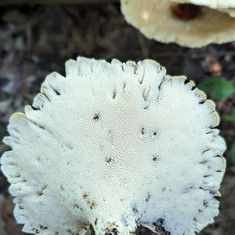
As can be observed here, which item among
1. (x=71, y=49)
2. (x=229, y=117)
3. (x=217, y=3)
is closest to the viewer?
(x=217, y=3)

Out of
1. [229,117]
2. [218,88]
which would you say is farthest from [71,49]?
[229,117]

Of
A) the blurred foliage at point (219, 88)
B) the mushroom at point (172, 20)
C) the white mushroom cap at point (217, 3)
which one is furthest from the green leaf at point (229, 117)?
the white mushroom cap at point (217, 3)

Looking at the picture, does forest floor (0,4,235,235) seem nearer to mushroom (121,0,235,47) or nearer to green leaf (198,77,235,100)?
green leaf (198,77,235,100)

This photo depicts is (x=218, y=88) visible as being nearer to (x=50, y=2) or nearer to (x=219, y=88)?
(x=219, y=88)

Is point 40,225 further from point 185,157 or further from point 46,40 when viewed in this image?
point 46,40

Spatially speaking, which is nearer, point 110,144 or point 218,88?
point 110,144

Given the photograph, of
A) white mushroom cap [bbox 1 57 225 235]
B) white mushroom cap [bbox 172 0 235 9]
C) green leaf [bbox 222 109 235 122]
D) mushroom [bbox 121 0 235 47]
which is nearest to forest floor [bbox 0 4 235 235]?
green leaf [bbox 222 109 235 122]

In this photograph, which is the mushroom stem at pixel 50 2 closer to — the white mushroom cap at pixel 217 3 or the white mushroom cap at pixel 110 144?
the white mushroom cap at pixel 217 3

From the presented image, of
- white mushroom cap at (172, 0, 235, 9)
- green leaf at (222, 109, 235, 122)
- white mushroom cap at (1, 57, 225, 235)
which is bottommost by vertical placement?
white mushroom cap at (1, 57, 225, 235)
